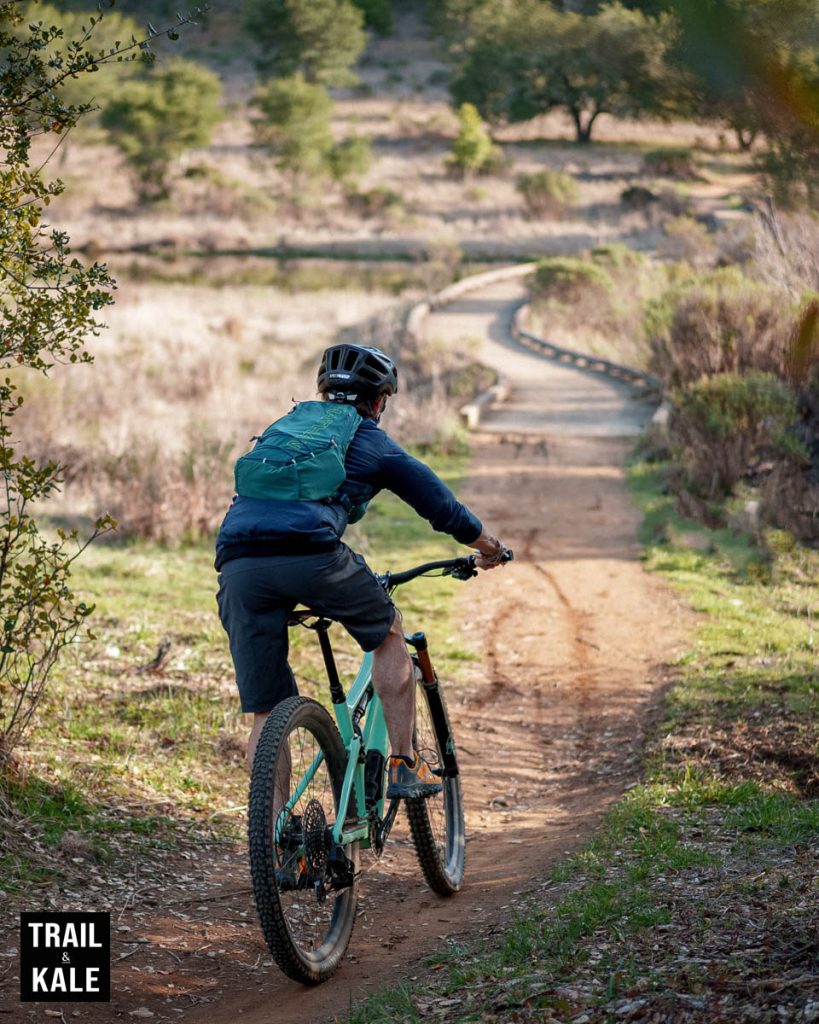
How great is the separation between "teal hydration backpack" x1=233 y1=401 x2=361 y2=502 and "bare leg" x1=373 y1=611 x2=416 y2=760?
0.66 m

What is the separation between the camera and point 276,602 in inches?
173

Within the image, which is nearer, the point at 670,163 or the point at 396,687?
the point at 396,687

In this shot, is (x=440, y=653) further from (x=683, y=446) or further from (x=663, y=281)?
(x=663, y=281)

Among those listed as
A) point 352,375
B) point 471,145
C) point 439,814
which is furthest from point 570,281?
point 471,145

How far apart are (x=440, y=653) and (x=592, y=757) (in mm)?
2364

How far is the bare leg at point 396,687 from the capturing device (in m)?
4.79

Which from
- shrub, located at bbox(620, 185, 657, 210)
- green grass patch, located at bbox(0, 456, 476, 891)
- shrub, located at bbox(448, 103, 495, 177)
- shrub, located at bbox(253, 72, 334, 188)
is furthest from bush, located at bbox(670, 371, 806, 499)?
shrub, located at bbox(253, 72, 334, 188)

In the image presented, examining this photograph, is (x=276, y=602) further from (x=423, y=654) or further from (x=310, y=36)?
(x=310, y=36)

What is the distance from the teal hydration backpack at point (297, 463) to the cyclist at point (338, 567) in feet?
0.15

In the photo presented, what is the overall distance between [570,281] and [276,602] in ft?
99.3

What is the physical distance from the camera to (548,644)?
10.2 metres

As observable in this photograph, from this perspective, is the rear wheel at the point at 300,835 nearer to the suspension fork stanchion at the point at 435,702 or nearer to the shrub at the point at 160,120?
the suspension fork stanchion at the point at 435,702

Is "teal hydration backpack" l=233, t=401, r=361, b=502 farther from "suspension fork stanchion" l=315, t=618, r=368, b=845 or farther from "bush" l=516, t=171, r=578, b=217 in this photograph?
"bush" l=516, t=171, r=578, b=217

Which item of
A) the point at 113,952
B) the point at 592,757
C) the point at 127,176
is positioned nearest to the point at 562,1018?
the point at 113,952
